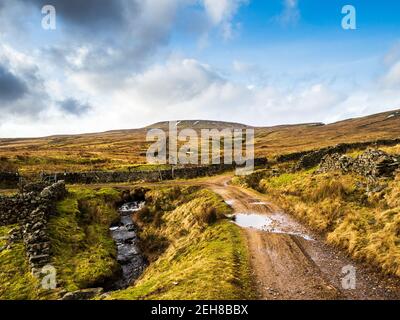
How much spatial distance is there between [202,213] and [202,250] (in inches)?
258

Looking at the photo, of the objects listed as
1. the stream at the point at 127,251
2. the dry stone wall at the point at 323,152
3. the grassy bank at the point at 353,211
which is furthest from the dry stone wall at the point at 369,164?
the stream at the point at 127,251

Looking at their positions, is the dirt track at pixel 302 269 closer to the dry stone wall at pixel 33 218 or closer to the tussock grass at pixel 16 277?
the tussock grass at pixel 16 277

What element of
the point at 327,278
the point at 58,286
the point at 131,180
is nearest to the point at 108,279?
the point at 58,286

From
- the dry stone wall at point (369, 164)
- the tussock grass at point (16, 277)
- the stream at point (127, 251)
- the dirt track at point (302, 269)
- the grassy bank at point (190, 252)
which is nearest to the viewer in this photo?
the dirt track at point (302, 269)

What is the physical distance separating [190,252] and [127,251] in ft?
23.8

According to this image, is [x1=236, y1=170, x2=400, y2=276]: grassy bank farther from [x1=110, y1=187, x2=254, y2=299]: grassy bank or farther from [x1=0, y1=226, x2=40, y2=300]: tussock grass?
[x1=0, y1=226, x2=40, y2=300]: tussock grass

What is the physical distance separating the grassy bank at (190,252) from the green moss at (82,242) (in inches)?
103

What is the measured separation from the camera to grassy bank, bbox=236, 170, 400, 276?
16.1 m

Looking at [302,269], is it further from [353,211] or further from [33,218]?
[33,218]

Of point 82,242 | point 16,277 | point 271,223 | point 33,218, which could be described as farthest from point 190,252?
point 33,218

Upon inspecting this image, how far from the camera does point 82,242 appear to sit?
84.0 feet

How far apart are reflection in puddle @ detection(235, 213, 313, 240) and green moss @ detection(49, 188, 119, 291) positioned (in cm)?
892

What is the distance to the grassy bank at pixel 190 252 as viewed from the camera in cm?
1384
